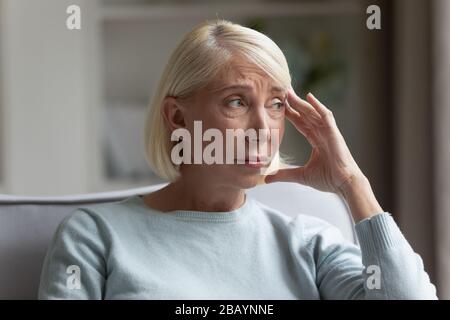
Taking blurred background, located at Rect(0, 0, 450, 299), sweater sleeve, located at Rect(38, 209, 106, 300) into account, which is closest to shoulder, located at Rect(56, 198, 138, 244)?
sweater sleeve, located at Rect(38, 209, 106, 300)

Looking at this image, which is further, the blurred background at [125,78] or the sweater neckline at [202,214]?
the blurred background at [125,78]

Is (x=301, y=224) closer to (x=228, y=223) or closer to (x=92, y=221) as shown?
(x=228, y=223)

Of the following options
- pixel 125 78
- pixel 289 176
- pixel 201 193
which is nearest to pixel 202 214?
pixel 201 193

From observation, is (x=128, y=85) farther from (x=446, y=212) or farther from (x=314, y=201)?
(x=314, y=201)

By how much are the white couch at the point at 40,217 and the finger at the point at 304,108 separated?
25cm

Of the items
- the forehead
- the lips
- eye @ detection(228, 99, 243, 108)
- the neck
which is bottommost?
the neck

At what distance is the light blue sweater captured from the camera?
0.95 m

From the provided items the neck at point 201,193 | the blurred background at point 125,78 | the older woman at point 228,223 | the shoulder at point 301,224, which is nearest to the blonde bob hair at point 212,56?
the older woman at point 228,223

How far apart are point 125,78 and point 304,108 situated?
5.41 ft

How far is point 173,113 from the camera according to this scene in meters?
1.03

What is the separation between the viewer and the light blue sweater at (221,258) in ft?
3.11

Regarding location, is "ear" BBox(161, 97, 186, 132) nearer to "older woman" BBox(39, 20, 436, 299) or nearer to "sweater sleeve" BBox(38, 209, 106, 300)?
"older woman" BBox(39, 20, 436, 299)

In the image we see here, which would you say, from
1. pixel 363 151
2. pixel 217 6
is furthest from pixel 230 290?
pixel 217 6

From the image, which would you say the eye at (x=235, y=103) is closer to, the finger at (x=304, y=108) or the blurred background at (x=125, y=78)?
the finger at (x=304, y=108)
